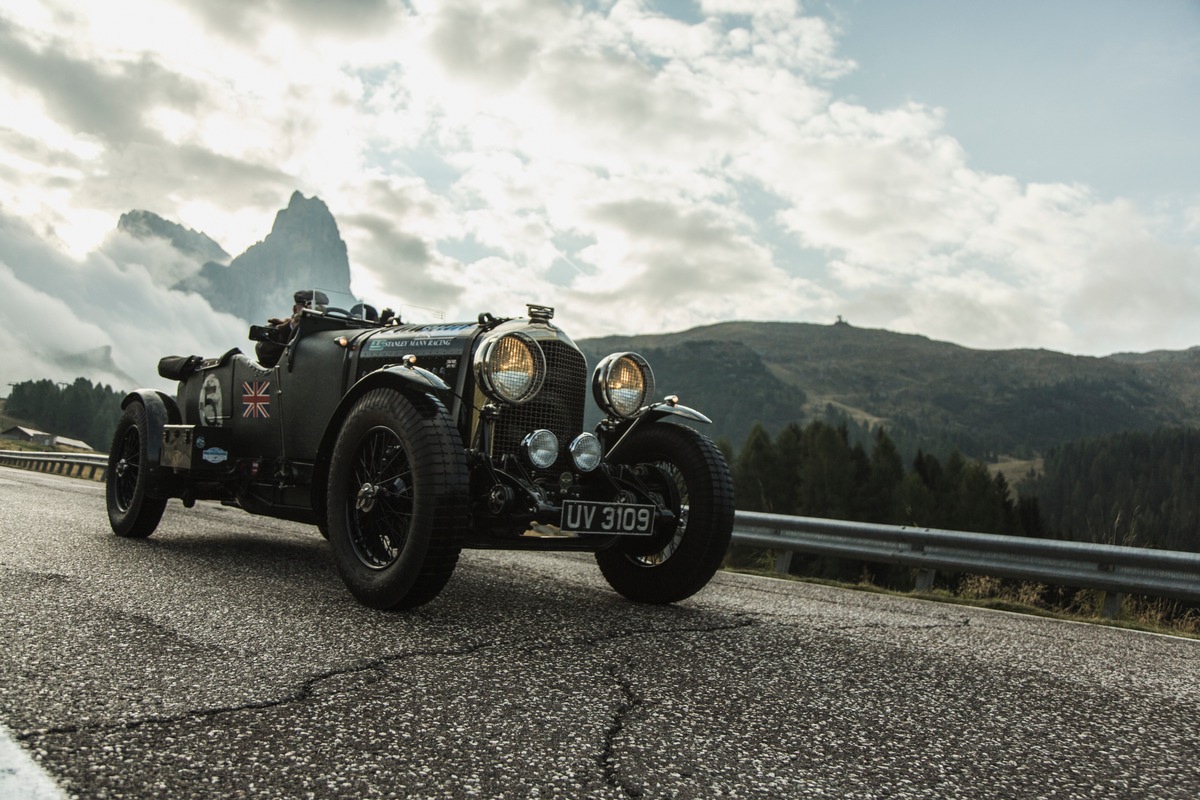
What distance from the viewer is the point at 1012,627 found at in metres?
5.04

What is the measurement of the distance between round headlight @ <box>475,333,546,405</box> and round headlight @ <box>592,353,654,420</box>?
50 cm

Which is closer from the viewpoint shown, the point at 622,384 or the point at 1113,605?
the point at 622,384

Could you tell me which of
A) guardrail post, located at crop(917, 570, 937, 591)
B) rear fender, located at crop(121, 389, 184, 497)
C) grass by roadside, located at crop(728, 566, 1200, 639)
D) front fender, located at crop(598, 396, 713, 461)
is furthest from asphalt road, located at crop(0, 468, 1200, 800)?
guardrail post, located at crop(917, 570, 937, 591)

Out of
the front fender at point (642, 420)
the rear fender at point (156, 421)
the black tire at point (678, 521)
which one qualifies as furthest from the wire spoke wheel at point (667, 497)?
the rear fender at point (156, 421)

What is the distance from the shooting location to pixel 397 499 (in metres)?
4.04

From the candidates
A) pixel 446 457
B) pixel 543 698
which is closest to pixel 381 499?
pixel 446 457

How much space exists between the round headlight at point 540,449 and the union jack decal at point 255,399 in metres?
2.48

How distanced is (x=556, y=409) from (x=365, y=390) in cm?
102

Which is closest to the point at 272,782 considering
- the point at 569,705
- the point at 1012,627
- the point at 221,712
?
the point at 221,712

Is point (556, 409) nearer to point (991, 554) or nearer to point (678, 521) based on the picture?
point (678, 521)

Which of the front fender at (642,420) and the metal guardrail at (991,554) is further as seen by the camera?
the metal guardrail at (991,554)

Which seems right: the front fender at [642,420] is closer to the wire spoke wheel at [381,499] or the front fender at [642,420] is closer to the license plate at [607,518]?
the license plate at [607,518]

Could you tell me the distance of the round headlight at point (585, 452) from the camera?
437 cm

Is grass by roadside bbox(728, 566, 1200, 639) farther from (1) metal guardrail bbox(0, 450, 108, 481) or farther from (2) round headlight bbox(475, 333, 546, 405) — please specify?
(1) metal guardrail bbox(0, 450, 108, 481)
